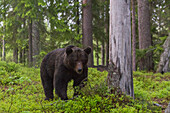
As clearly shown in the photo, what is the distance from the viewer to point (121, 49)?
5426mm

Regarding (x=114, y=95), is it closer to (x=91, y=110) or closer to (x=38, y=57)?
(x=91, y=110)

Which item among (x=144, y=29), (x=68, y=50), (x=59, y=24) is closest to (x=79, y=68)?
(x=68, y=50)

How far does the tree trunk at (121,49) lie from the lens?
5.45 meters

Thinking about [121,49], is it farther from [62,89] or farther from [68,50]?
[62,89]

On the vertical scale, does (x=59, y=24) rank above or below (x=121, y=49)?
above

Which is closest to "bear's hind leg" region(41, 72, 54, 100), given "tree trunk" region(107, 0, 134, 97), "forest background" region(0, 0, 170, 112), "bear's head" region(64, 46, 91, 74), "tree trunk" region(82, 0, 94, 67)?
"forest background" region(0, 0, 170, 112)

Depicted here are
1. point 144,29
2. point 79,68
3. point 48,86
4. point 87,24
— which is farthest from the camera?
point 87,24

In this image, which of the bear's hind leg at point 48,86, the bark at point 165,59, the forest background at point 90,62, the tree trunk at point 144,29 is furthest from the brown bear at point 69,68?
the tree trunk at point 144,29

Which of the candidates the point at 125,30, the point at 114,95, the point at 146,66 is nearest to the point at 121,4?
the point at 125,30

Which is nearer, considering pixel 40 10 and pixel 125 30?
pixel 125 30

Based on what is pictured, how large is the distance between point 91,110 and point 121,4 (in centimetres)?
303

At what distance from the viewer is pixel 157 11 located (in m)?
20.9

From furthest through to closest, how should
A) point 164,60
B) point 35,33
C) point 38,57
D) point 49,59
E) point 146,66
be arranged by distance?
point 35,33
point 38,57
point 146,66
point 164,60
point 49,59

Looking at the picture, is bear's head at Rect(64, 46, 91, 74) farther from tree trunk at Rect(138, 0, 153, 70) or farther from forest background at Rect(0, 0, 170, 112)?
tree trunk at Rect(138, 0, 153, 70)
